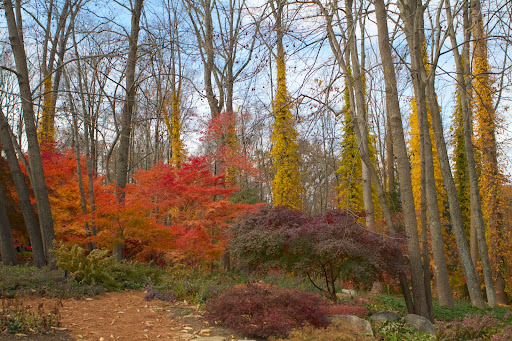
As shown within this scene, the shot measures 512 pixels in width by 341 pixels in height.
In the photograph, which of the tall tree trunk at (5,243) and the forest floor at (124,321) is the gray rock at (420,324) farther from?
the tall tree trunk at (5,243)

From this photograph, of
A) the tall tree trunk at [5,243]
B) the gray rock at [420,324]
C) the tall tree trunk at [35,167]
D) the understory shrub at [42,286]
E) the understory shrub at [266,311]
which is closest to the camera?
the understory shrub at [266,311]

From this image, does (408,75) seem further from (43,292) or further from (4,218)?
(4,218)

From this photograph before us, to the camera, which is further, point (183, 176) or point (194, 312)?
point (183, 176)

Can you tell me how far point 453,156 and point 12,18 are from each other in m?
20.7

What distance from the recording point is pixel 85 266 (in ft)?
23.4

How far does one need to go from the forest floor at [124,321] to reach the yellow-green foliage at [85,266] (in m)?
0.60

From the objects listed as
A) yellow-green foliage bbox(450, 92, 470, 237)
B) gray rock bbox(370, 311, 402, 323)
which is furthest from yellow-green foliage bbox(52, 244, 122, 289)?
yellow-green foliage bbox(450, 92, 470, 237)

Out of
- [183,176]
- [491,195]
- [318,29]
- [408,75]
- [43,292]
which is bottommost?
[43,292]

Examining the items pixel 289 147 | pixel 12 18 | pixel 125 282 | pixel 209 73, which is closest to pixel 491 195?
Answer: pixel 289 147

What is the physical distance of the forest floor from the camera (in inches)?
178

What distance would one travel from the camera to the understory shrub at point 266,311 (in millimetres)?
4750

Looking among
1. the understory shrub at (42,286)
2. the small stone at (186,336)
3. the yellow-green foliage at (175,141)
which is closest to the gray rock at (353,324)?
the small stone at (186,336)

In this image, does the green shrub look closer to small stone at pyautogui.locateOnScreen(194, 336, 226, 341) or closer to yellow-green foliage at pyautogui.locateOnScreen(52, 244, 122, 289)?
small stone at pyautogui.locateOnScreen(194, 336, 226, 341)

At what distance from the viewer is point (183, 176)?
10.4 meters
